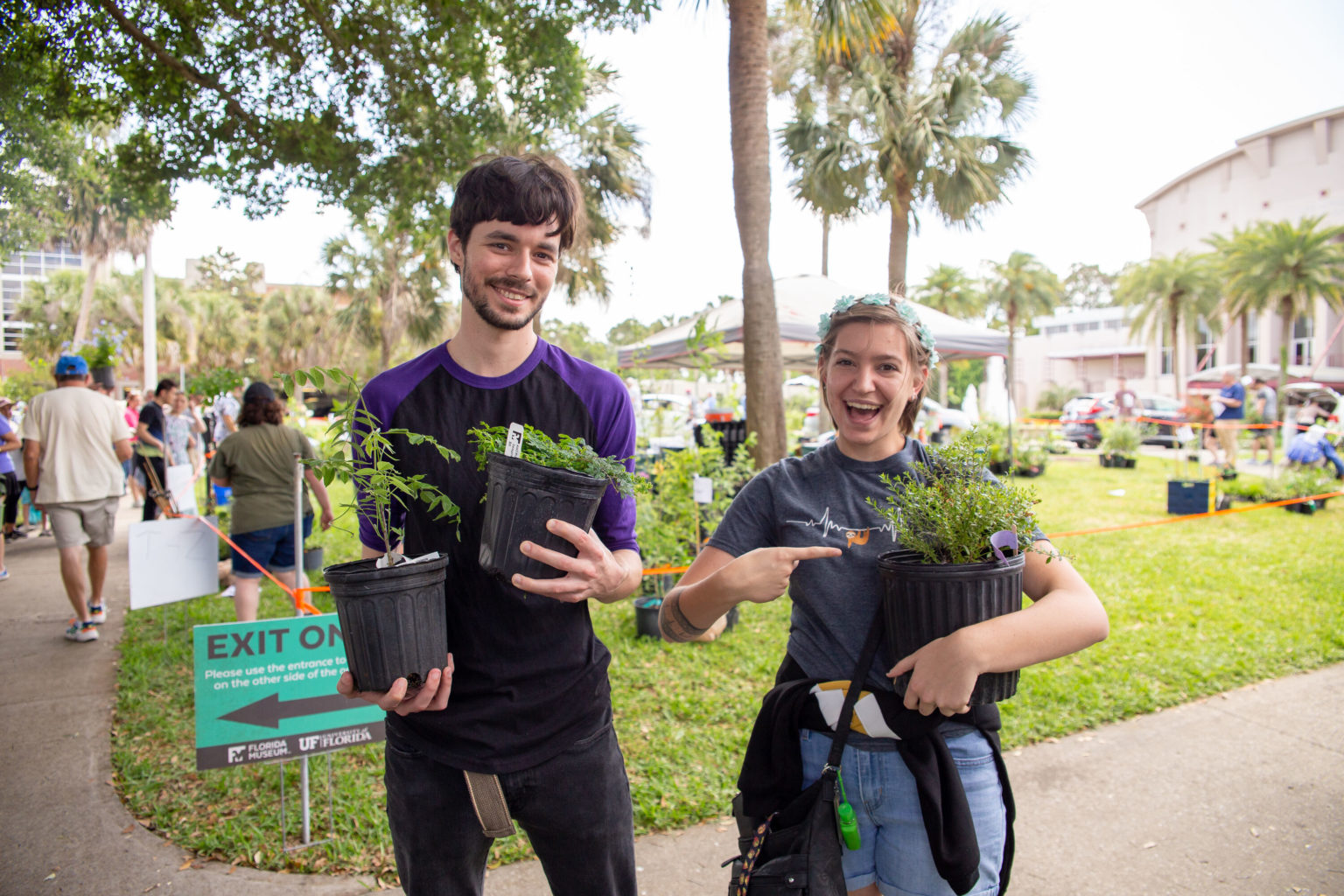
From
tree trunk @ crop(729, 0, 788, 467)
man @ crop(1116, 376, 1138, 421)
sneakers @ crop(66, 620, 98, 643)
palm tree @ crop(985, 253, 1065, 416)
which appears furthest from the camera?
palm tree @ crop(985, 253, 1065, 416)

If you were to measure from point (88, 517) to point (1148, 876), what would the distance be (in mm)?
6418

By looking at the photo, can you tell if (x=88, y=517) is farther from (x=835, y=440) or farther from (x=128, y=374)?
(x=128, y=374)

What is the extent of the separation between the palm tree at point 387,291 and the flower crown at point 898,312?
21.7 m

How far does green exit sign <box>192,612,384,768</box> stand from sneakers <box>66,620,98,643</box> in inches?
144

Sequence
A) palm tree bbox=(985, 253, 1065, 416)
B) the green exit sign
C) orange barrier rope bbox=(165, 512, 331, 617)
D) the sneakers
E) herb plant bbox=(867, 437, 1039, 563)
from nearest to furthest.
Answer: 1. herb plant bbox=(867, 437, 1039, 563)
2. the green exit sign
3. orange barrier rope bbox=(165, 512, 331, 617)
4. the sneakers
5. palm tree bbox=(985, 253, 1065, 416)

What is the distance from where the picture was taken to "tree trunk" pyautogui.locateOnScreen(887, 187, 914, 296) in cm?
1290

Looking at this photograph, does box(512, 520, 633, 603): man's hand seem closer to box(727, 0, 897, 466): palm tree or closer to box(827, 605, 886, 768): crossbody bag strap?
box(827, 605, 886, 768): crossbody bag strap

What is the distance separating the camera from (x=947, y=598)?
51.1 inches

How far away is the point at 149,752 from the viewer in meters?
3.79

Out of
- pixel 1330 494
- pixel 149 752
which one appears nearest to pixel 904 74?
pixel 1330 494

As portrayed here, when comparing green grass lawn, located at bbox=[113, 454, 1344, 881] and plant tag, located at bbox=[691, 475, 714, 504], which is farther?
plant tag, located at bbox=[691, 475, 714, 504]

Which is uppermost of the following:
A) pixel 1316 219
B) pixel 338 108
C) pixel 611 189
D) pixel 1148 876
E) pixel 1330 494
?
pixel 1316 219

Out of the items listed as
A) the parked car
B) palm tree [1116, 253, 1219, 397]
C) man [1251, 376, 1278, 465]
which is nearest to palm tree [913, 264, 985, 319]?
palm tree [1116, 253, 1219, 397]

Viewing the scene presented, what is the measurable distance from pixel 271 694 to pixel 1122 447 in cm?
1613
